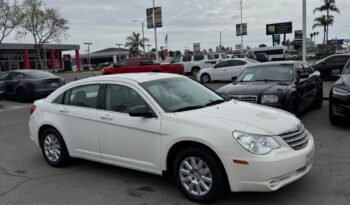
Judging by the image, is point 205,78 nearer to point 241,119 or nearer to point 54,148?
point 54,148

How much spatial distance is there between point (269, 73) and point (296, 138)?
595cm

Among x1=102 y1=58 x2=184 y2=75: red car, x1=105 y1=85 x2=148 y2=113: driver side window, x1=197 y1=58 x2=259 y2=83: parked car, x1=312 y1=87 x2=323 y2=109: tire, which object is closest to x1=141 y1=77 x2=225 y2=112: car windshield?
x1=105 y1=85 x2=148 y2=113: driver side window

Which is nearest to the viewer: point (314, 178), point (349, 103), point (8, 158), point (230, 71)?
point (314, 178)

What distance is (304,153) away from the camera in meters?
4.93

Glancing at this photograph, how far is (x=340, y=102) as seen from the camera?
8688mm

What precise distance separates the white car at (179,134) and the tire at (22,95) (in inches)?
472

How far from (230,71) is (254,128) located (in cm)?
1959

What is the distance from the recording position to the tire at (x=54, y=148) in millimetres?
6770

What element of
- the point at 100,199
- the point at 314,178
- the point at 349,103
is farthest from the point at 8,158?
the point at 349,103

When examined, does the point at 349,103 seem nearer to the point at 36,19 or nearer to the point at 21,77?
the point at 21,77

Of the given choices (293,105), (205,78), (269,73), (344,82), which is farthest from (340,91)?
(205,78)

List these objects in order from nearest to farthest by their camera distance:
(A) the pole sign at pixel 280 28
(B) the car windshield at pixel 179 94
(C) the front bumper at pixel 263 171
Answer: (C) the front bumper at pixel 263 171 < (B) the car windshield at pixel 179 94 < (A) the pole sign at pixel 280 28

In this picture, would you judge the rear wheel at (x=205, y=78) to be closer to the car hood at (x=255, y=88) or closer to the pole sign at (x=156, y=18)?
the car hood at (x=255, y=88)

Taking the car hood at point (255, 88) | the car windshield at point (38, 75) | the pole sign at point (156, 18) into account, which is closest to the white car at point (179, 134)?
the car hood at point (255, 88)
